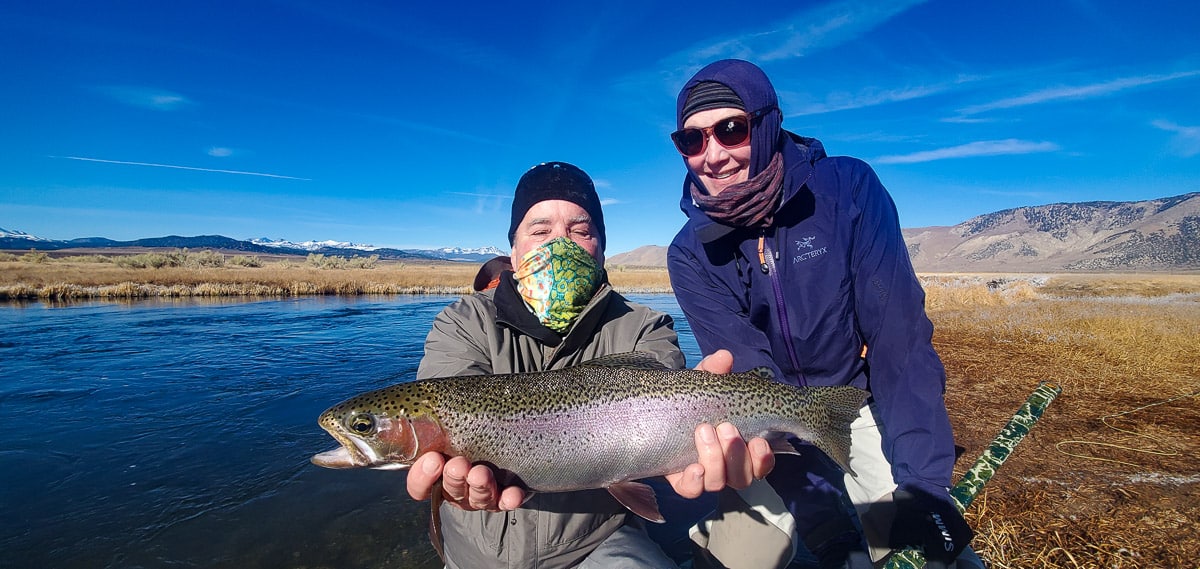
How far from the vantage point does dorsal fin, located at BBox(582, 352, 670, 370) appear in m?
2.82

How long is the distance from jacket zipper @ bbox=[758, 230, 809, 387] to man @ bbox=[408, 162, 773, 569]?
18.9 inches

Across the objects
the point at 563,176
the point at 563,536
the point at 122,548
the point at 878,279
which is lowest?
the point at 122,548

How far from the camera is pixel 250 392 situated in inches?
395

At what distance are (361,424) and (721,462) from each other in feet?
5.94

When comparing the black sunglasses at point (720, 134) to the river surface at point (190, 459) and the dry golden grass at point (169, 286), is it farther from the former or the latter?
the dry golden grass at point (169, 286)

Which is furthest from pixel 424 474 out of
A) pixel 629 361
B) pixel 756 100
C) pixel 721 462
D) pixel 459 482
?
pixel 756 100

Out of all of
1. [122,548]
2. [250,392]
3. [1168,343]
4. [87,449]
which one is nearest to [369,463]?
[122,548]

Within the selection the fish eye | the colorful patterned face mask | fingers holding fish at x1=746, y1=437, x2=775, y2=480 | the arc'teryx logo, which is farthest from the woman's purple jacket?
the fish eye

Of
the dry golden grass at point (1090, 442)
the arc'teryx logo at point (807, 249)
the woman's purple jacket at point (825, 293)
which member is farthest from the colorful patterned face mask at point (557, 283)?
the dry golden grass at point (1090, 442)

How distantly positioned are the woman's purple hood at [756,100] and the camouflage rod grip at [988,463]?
2203 millimetres

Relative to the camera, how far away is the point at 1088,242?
14925 cm

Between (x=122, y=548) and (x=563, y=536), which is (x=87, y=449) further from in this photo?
(x=563, y=536)

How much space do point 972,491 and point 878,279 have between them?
1518 millimetres

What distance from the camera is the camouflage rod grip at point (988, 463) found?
2.70 metres
